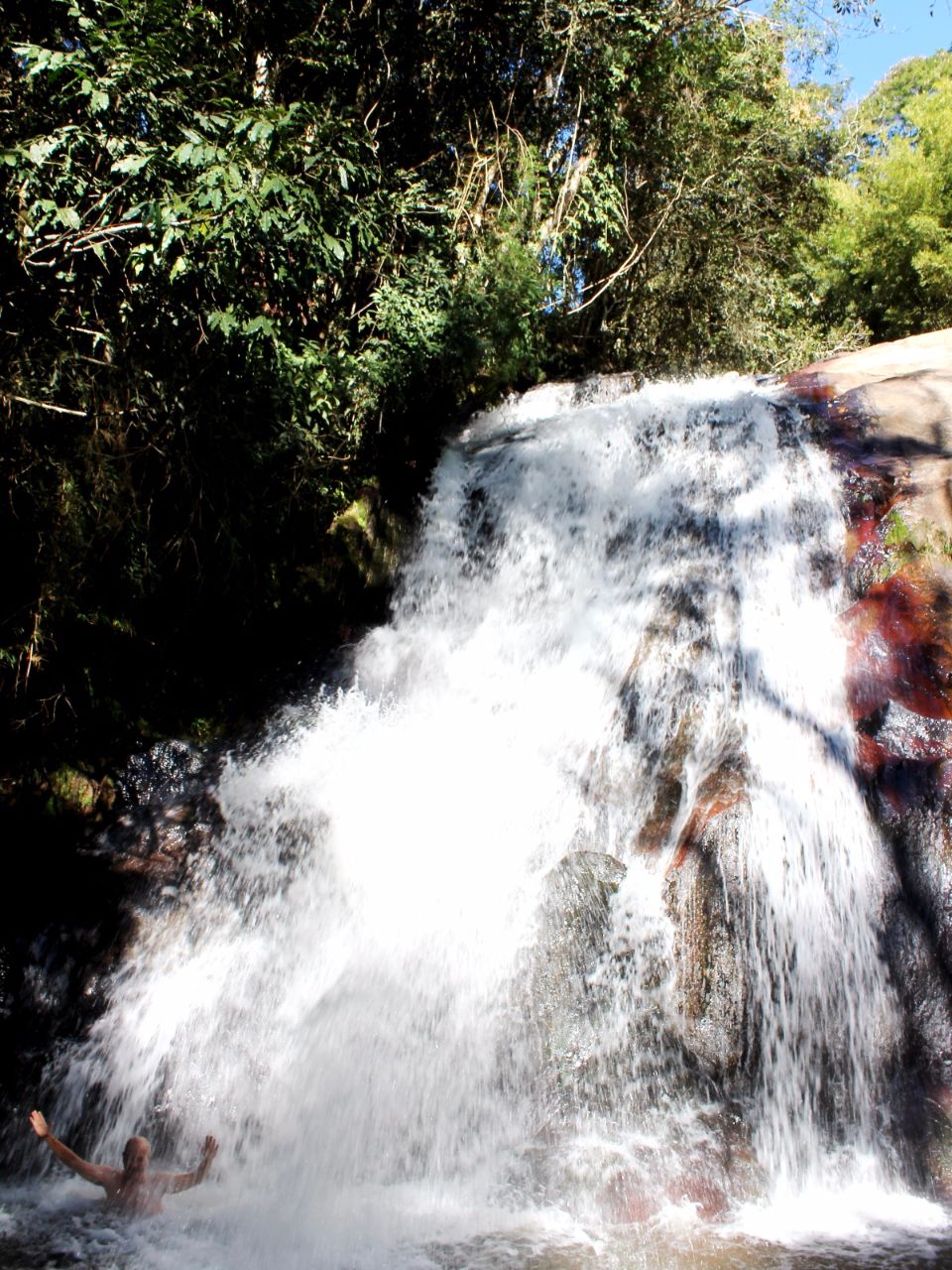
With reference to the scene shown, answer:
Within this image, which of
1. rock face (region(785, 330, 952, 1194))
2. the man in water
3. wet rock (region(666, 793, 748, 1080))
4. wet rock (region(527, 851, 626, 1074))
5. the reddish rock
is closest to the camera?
the man in water

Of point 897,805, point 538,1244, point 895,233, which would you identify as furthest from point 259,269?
point 895,233

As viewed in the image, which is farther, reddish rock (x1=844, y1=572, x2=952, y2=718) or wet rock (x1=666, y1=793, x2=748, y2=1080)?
reddish rock (x1=844, y1=572, x2=952, y2=718)

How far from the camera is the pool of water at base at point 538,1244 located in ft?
10.9

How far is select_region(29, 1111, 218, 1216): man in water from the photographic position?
3.79 metres

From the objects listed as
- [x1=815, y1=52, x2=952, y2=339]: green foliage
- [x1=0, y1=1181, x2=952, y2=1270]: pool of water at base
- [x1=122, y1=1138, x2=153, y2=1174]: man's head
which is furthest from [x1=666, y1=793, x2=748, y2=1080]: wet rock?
[x1=815, y1=52, x2=952, y2=339]: green foliage

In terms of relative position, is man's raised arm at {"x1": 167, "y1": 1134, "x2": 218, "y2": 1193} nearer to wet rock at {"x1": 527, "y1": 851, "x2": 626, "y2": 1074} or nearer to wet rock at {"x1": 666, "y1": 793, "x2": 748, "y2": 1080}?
wet rock at {"x1": 527, "y1": 851, "x2": 626, "y2": 1074}

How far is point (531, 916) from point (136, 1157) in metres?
2.15

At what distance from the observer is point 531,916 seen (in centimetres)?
475

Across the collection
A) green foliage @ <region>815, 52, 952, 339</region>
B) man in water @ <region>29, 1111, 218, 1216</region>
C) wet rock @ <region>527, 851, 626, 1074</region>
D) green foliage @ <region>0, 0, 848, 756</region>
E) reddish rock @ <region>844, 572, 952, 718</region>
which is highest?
green foliage @ <region>815, 52, 952, 339</region>

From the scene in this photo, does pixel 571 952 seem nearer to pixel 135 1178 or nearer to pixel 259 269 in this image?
pixel 135 1178

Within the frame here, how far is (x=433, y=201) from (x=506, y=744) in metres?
5.78

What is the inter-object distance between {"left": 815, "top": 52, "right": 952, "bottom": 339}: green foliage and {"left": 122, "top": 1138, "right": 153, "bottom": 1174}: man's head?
15.0 meters

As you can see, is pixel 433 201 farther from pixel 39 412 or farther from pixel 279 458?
pixel 39 412

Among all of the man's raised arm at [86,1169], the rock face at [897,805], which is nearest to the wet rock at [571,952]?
the rock face at [897,805]
